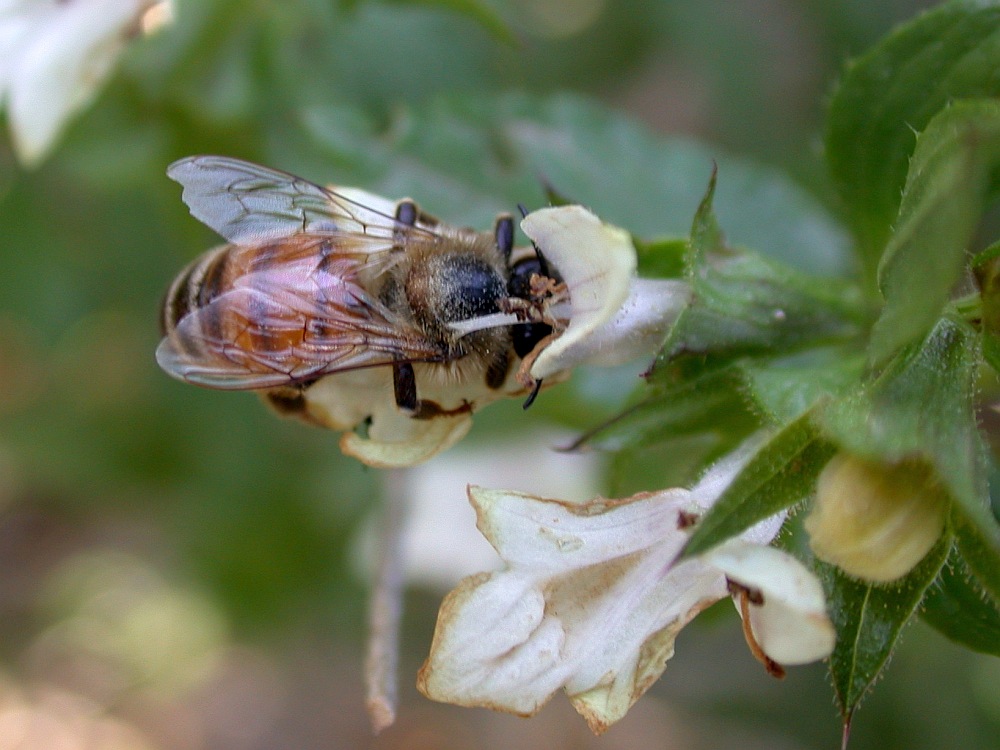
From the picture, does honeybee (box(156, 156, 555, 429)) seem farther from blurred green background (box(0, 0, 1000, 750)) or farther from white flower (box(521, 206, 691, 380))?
blurred green background (box(0, 0, 1000, 750))

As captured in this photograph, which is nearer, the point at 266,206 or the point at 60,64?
the point at 266,206

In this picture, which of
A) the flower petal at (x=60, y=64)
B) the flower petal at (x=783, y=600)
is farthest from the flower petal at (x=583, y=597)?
the flower petal at (x=60, y=64)

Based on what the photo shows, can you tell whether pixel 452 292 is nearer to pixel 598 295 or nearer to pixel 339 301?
pixel 339 301

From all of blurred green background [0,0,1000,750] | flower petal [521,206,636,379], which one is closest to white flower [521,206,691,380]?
flower petal [521,206,636,379]

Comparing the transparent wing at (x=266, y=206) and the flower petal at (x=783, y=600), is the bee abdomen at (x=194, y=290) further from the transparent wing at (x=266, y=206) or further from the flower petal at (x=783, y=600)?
the flower petal at (x=783, y=600)

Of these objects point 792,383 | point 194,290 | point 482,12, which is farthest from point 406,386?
point 482,12

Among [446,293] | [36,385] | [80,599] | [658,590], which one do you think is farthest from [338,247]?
[80,599]

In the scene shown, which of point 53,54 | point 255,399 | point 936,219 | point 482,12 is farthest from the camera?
point 255,399
